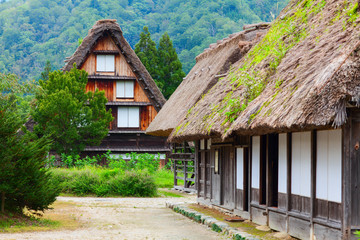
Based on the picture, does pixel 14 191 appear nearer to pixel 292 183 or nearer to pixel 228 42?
pixel 292 183

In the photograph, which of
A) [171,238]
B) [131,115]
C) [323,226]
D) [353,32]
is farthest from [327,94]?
[131,115]

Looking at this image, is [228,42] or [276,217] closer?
[276,217]

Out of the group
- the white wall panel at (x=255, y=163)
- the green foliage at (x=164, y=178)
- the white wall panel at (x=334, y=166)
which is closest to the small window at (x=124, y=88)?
the green foliage at (x=164, y=178)

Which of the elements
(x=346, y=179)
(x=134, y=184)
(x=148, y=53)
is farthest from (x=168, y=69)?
(x=346, y=179)

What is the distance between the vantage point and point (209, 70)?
2131 cm

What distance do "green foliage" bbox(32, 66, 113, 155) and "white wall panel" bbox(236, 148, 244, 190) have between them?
50.3 feet

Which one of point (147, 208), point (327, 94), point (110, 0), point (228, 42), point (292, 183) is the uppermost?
point (110, 0)

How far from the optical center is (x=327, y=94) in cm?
805

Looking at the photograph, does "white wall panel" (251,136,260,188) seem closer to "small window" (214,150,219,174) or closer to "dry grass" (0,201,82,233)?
"small window" (214,150,219,174)

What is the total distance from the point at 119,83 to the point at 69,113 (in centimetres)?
641

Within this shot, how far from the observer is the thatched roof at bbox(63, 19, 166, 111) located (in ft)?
107

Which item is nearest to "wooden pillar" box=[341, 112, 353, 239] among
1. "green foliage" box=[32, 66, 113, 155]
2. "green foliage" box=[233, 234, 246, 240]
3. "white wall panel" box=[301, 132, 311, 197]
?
"white wall panel" box=[301, 132, 311, 197]

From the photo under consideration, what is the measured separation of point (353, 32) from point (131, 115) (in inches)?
1023

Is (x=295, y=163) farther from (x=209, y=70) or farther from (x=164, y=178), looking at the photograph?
(x=164, y=178)
